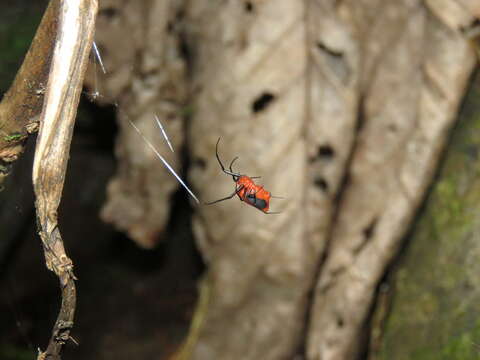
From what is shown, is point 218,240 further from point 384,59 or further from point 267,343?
point 384,59

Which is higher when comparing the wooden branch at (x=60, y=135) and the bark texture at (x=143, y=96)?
the wooden branch at (x=60, y=135)

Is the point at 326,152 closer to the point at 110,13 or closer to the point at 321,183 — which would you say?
the point at 321,183

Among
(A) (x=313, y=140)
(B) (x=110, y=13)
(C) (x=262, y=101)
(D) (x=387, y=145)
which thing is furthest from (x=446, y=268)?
(B) (x=110, y=13)

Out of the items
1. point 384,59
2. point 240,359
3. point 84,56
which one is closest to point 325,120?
point 384,59

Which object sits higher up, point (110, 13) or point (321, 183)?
point (110, 13)

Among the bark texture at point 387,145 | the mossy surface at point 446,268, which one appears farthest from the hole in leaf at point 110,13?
the mossy surface at point 446,268

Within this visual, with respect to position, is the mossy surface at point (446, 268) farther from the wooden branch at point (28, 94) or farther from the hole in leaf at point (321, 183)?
the wooden branch at point (28, 94)
